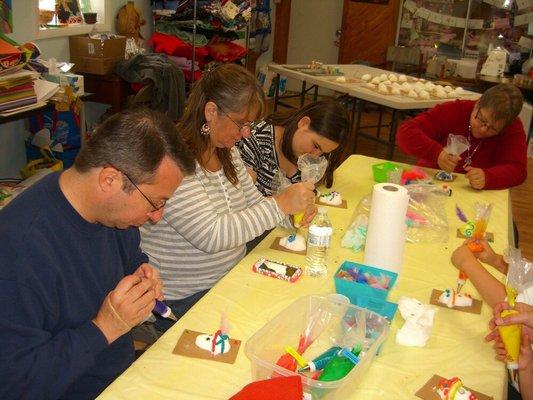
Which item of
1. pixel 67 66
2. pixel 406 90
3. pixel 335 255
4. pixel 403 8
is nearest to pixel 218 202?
pixel 335 255

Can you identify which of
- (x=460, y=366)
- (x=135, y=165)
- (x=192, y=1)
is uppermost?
(x=192, y=1)

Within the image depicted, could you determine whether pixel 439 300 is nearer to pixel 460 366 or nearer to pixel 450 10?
pixel 460 366

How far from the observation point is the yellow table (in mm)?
1226

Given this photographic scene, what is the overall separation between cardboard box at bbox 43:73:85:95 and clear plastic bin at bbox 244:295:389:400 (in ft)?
8.84

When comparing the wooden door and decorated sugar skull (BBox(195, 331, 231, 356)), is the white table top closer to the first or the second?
the wooden door

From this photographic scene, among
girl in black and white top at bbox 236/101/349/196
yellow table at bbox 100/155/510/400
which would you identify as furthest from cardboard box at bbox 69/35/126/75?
yellow table at bbox 100/155/510/400

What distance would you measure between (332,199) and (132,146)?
1.32 metres

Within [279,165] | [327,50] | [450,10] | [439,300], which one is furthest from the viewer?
[327,50]

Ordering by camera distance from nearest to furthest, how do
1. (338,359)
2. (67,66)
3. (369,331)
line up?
(338,359) → (369,331) → (67,66)

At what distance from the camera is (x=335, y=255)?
6.31ft

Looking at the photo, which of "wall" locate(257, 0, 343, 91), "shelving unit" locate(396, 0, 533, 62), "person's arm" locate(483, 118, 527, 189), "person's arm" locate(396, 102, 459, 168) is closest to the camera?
"person's arm" locate(483, 118, 527, 189)

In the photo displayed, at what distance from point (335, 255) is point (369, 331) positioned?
59 cm

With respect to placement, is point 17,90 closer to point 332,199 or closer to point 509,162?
point 332,199

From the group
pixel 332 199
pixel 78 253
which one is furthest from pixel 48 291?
pixel 332 199
